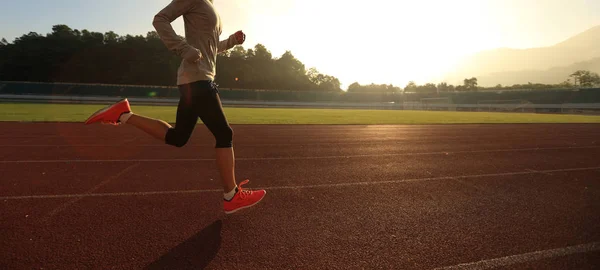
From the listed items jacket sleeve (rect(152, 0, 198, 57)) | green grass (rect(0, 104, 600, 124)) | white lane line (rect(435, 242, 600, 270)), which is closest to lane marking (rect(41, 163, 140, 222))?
jacket sleeve (rect(152, 0, 198, 57))

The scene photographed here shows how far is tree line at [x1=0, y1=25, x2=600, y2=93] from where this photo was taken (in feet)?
236

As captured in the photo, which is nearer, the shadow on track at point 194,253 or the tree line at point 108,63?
the shadow on track at point 194,253

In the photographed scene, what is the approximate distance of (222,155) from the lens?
126 inches

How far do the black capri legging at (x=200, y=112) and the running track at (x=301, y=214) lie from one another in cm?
78

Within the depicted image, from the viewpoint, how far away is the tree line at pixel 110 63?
72062mm

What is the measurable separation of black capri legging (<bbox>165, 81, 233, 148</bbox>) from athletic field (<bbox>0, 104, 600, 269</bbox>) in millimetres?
785

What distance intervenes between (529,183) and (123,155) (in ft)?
23.1

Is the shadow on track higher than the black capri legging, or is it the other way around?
the black capri legging

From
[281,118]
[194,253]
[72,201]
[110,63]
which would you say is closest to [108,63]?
[110,63]

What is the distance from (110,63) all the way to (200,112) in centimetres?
8768

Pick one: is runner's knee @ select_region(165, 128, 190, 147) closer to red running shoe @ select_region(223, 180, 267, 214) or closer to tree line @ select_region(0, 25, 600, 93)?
red running shoe @ select_region(223, 180, 267, 214)

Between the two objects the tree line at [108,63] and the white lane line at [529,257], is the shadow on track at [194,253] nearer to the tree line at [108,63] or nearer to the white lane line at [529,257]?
the white lane line at [529,257]

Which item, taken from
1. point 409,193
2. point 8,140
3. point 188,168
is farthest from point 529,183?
point 8,140

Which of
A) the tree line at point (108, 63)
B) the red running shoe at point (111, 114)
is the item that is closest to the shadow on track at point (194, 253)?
the red running shoe at point (111, 114)
